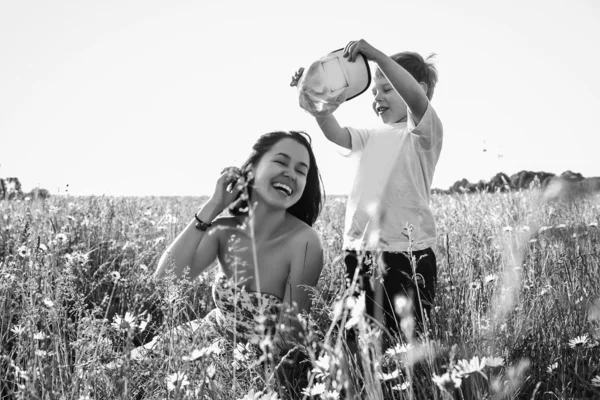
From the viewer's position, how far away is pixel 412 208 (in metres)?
2.92

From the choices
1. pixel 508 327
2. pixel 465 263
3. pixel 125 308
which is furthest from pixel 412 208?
pixel 125 308

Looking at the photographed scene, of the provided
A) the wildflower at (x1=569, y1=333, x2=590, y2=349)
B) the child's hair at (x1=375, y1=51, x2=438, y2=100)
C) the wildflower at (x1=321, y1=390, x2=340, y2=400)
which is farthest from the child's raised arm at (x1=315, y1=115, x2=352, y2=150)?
the wildflower at (x1=321, y1=390, x2=340, y2=400)

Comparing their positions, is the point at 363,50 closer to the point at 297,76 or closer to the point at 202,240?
the point at 297,76

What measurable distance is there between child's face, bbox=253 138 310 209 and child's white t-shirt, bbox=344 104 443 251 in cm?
33

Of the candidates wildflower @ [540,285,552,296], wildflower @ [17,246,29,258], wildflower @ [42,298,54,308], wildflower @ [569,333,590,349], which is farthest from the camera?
wildflower @ [17,246,29,258]

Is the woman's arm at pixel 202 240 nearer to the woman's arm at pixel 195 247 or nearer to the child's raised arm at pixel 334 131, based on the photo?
the woman's arm at pixel 195 247

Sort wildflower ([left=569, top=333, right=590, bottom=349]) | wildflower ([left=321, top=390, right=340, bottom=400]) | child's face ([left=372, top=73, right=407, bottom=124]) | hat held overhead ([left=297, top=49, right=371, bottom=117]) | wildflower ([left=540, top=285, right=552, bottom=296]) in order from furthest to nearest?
child's face ([left=372, top=73, right=407, bottom=124]) < hat held overhead ([left=297, top=49, right=371, bottom=117]) < wildflower ([left=540, top=285, right=552, bottom=296]) < wildflower ([left=569, top=333, right=590, bottom=349]) < wildflower ([left=321, top=390, right=340, bottom=400])

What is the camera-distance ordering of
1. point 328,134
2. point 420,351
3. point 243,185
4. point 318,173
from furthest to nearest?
point 318,173
point 328,134
point 420,351
point 243,185

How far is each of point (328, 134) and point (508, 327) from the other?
145cm

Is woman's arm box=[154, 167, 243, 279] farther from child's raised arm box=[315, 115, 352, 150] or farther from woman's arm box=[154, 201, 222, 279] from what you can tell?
child's raised arm box=[315, 115, 352, 150]

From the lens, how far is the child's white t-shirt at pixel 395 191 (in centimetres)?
286

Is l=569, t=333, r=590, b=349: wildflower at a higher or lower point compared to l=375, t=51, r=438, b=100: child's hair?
lower

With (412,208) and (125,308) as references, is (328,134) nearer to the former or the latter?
(412,208)

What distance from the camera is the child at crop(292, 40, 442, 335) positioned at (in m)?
2.76
